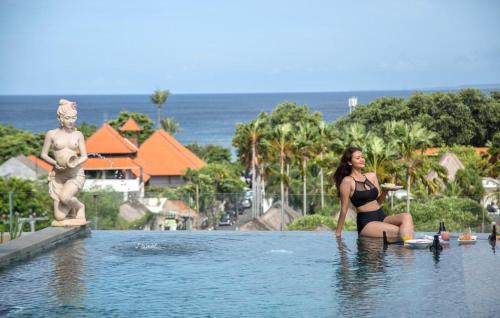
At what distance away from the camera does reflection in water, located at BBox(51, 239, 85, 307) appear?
1139 centimetres

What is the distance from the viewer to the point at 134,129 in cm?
10500

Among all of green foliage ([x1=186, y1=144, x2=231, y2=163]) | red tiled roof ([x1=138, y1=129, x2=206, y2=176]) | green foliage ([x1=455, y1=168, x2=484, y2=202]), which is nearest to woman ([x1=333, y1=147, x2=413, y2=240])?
green foliage ([x1=455, y1=168, x2=484, y2=202])

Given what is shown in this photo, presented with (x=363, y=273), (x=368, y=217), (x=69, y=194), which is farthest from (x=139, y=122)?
(x=363, y=273)

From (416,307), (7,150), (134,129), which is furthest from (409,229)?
(134,129)

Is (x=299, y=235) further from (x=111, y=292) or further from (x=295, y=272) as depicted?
(x=111, y=292)

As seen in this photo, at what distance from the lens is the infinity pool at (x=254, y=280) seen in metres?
10.6

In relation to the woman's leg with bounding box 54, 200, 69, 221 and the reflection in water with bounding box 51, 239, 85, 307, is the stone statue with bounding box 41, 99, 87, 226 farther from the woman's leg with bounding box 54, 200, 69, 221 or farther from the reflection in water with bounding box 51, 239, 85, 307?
the reflection in water with bounding box 51, 239, 85, 307

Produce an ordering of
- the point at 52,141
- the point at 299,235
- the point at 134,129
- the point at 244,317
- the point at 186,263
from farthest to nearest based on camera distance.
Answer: the point at 134,129 → the point at 299,235 → the point at 52,141 → the point at 186,263 → the point at 244,317

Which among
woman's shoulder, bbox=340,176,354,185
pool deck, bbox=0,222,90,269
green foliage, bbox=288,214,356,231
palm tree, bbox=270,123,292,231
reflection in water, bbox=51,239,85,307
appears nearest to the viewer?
reflection in water, bbox=51,239,85,307

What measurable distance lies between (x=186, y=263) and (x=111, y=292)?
2.74 meters

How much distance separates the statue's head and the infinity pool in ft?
7.34

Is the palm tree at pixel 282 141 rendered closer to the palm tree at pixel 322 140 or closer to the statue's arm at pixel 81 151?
the palm tree at pixel 322 140

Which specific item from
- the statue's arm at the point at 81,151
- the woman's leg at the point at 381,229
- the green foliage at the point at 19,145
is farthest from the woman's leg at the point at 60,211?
the green foliage at the point at 19,145

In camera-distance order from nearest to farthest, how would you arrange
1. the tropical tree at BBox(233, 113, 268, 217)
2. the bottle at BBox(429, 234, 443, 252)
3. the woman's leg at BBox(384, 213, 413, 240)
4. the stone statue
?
the bottle at BBox(429, 234, 443, 252) → the woman's leg at BBox(384, 213, 413, 240) → the stone statue → the tropical tree at BBox(233, 113, 268, 217)
